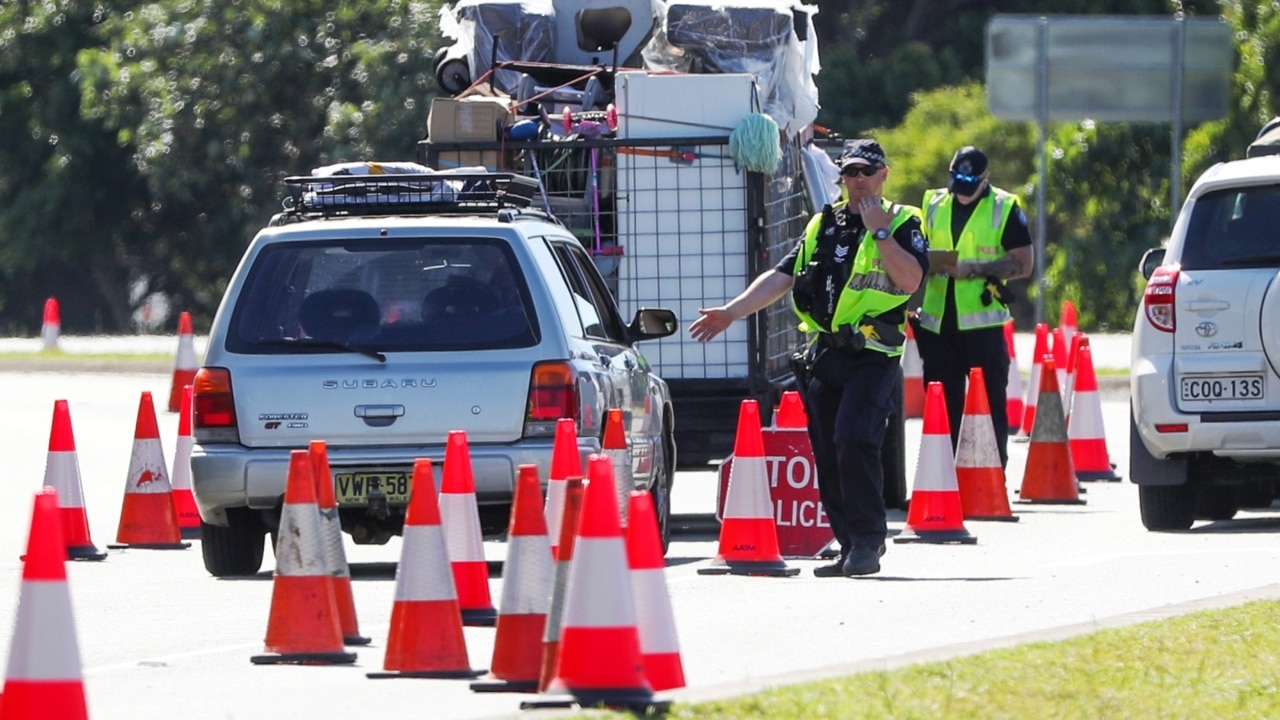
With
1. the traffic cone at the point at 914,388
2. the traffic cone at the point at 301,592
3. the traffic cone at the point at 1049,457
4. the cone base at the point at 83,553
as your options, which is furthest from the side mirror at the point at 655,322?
the traffic cone at the point at 914,388

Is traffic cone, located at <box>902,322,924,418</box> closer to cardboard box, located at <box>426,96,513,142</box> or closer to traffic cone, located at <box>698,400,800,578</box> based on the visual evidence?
cardboard box, located at <box>426,96,513,142</box>

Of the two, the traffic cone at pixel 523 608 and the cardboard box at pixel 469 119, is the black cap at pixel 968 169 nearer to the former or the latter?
the cardboard box at pixel 469 119

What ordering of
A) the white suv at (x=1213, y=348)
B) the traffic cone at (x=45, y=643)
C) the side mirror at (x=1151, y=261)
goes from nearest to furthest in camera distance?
the traffic cone at (x=45, y=643) < the white suv at (x=1213, y=348) < the side mirror at (x=1151, y=261)

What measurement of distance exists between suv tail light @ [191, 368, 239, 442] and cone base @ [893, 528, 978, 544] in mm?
3363

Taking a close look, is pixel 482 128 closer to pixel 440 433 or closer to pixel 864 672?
pixel 440 433

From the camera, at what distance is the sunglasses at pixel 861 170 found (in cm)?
1068

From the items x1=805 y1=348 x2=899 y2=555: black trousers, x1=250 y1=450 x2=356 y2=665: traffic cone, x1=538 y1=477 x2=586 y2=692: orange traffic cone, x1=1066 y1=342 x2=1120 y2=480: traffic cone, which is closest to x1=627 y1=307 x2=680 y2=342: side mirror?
x1=805 y1=348 x2=899 y2=555: black trousers

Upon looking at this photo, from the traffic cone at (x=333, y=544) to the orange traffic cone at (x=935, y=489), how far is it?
164 inches

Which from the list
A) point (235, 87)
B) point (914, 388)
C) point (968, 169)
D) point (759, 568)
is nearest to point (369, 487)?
point (759, 568)

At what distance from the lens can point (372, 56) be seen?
116ft

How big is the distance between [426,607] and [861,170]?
3.45m

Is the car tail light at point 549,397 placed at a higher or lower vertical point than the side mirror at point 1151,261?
higher

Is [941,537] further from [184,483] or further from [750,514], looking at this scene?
[184,483]

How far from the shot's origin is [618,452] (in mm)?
10078
